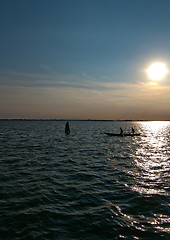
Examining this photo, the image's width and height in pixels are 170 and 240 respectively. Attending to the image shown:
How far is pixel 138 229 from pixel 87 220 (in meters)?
1.98

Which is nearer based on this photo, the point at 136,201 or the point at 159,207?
the point at 159,207

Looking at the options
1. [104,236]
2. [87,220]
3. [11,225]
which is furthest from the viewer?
[87,220]

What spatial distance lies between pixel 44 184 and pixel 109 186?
4.05m

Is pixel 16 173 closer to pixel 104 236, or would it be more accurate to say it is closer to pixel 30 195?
pixel 30 195

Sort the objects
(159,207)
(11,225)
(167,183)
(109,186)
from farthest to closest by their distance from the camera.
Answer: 1. (167,183)
2. (109,186)
3. (159,207)
4. (11,225)

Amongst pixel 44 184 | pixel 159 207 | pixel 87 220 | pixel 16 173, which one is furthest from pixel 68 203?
pixel 16 173

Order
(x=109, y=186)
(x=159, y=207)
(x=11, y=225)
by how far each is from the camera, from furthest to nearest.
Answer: (x=109, y=186) < (x=159, y=207) < (x=11, y=225)

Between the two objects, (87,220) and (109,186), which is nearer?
(87,220)

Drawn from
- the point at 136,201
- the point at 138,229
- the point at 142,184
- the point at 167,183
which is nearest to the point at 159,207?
the point at 136,201

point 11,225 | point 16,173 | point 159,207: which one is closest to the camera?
point 11,225

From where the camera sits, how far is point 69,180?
12977 mm

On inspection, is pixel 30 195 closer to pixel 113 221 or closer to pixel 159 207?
pixel 113 221

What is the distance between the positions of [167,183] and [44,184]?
807 centimetres

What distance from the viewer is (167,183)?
12820 millimetres
